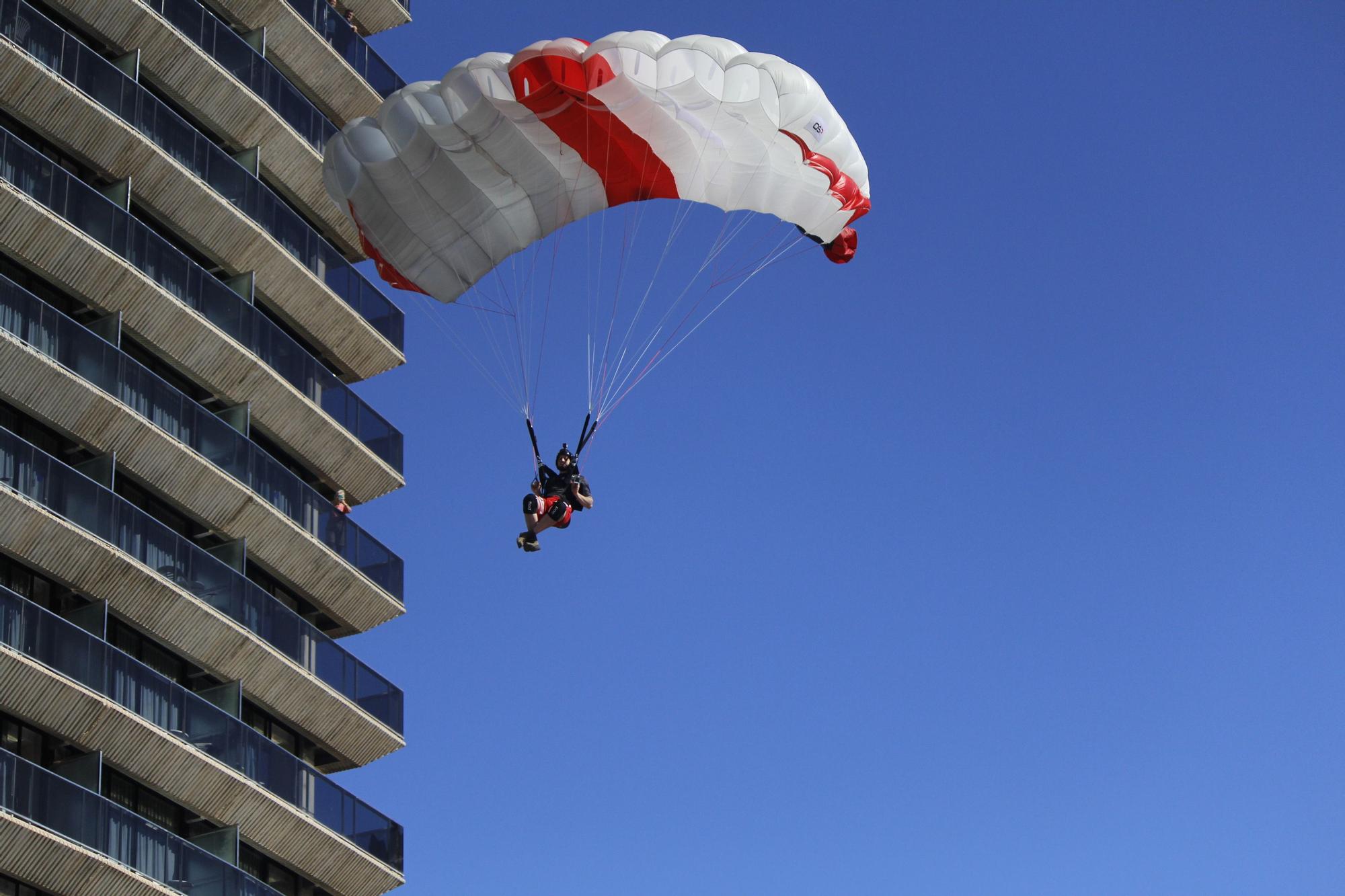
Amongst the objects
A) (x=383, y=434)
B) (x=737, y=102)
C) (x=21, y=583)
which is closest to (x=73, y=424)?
(x=21, y=583)

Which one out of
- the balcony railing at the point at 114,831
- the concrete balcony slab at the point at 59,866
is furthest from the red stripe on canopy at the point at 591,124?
the concrete balcony slab at the point at 59,866

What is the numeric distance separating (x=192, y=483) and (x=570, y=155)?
7.31m

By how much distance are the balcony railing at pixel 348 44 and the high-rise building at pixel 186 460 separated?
0.06 meters

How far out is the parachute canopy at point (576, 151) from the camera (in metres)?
30.9

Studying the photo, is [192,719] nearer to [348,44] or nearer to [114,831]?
[114,831]

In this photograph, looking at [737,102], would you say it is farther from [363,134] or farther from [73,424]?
[73,424]

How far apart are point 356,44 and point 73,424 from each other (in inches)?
443

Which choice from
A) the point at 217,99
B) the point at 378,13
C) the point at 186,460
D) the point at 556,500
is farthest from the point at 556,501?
the point at 378,13

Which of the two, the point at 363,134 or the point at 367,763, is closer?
the point at 363,134

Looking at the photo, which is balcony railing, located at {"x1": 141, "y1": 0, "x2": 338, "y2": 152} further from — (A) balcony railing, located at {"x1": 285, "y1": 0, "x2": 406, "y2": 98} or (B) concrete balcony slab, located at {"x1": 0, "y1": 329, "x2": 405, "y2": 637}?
(B) concrete balcony slab, located at {"x1": 0, "y1": 329, "x2": 405, "y2": 637}

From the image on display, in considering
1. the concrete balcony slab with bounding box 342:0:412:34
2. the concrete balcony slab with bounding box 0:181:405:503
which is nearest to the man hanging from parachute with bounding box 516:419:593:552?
the concrete balcony slab with bounding box 0:181:405:503

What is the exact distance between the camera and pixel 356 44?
130 feet

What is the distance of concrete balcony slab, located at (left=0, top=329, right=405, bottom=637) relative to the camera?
30422 mm

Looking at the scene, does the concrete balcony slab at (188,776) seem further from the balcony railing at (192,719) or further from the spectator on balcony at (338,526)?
the spectator on balcony at (338,526)
